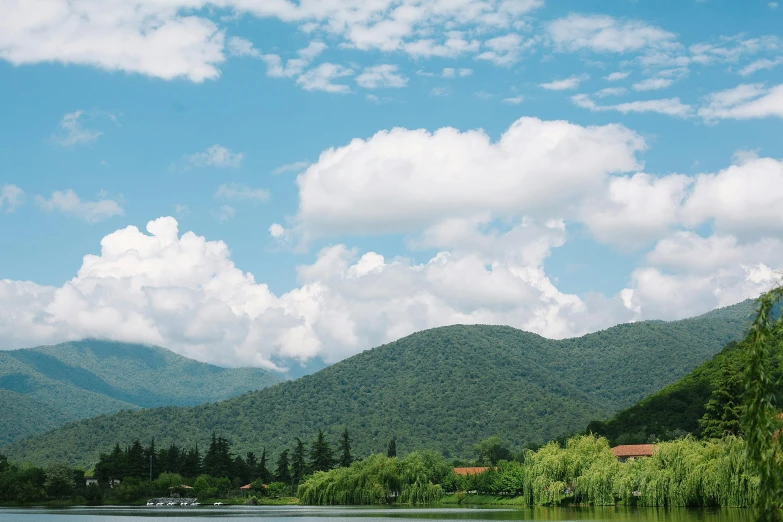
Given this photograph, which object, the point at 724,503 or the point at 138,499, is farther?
the point at 138,499

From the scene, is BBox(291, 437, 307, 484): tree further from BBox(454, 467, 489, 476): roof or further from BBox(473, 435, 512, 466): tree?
BBox(473, 435, 512, 466): tree

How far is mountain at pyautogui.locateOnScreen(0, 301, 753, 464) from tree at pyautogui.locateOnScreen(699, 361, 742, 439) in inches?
2782

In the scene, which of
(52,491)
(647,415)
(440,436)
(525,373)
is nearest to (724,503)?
(647,415)

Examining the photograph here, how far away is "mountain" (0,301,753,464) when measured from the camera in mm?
160250

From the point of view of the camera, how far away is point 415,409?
17050 centimetres

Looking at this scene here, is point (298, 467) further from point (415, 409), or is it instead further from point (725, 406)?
point (725, 406)

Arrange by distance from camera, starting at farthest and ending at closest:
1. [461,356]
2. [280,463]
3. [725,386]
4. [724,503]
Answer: [461,356] < [280,463] < [725,386] < [724,503]

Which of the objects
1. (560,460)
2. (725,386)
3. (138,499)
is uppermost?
(725,386)

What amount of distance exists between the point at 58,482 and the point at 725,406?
287 feet

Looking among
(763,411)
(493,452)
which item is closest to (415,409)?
(493,452)

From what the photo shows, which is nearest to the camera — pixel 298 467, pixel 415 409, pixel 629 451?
pixel 629 451

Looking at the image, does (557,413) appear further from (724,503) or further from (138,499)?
(724,503)

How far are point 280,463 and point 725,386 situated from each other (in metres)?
Result: 73.7

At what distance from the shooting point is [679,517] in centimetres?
4509
